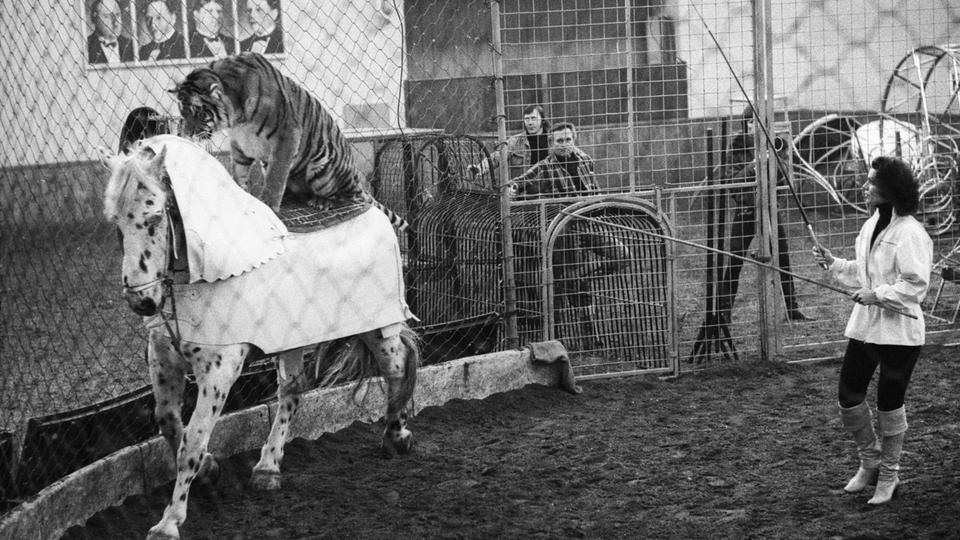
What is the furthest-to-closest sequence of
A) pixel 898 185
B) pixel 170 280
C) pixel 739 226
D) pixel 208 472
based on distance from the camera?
pixel 739 226 → pixel 208 472 → pixel 898 185 → pixel 170 280

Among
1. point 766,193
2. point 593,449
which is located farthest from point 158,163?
point 766,193

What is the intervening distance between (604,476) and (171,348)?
2.17m

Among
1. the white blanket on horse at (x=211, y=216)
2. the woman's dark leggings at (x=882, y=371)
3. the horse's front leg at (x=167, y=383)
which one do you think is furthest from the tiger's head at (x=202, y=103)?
the woman's dark leggings at (x=882, y=371)

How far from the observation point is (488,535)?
467cm

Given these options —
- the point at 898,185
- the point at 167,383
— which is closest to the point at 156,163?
the point at 167,383

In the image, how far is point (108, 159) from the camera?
4438 mm

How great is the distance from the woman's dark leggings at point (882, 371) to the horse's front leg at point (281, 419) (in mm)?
2534

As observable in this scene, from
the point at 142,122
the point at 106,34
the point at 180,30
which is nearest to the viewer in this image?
the point at 142,122

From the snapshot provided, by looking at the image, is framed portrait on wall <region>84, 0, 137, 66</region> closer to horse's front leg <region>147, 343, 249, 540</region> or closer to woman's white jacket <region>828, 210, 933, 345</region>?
horse's front leg <region>147, 343, 249, 540</region>

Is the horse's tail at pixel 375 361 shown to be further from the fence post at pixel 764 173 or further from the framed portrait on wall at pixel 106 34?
the fence post at pixel 764 173

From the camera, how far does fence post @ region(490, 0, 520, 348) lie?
23.6 feet

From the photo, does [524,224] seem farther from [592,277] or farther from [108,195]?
[108,195]

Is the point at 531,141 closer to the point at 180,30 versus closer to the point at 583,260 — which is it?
the point at 583,260

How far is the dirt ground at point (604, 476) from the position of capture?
4.71 m
